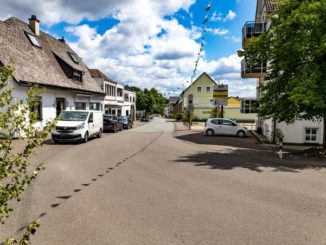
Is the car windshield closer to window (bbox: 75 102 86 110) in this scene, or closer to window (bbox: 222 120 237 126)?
window (bbox: 75 102 86 110)

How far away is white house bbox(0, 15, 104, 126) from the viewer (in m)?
19.4

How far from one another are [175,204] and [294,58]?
30.1 feet

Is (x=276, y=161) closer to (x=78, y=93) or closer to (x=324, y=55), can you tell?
(x=324, y=55)

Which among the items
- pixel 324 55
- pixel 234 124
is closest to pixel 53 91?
pixel 234 124

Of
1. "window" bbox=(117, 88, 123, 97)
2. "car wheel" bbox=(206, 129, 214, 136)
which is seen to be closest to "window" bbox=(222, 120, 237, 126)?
"car wheel" bbox=(206, 129, 214, 136)

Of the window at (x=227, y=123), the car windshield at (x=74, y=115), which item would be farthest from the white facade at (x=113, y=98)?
the car windshield at (x=74, y=115)

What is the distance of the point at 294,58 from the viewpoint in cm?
1166

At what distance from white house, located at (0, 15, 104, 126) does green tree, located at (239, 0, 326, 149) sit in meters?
13.6

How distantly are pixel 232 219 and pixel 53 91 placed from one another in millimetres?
20794

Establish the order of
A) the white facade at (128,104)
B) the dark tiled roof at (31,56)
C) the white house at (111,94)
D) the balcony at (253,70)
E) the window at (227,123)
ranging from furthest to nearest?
the white facade at (128,104)
the white house at (111,94)
the window at (227,123)
the dark tiled roof at (31,56)
the balcony at (253,70)

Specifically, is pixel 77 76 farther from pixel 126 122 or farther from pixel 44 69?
pixel 126 122

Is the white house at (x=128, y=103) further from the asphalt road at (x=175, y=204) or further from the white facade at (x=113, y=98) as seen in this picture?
the asphalt road at (x=175, y=204)

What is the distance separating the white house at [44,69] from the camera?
19391 millimetres

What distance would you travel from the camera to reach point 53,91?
22484 millimetres
